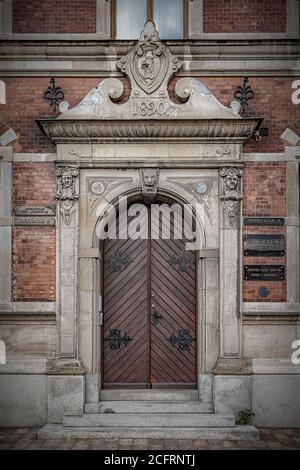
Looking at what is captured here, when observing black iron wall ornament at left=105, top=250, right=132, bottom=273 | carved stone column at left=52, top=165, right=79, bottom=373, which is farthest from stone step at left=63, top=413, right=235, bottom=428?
black iron wall ornament at left=105, top=250, right=132, bottom=273

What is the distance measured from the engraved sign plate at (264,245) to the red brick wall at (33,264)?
285cm

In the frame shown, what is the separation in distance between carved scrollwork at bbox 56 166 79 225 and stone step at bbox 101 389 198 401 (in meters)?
2.62

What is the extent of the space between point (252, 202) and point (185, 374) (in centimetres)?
277

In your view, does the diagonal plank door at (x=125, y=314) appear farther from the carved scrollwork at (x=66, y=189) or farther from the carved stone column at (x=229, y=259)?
the carved stone column at (x=229, y=259)

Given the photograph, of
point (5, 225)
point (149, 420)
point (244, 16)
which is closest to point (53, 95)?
point (5, 225)

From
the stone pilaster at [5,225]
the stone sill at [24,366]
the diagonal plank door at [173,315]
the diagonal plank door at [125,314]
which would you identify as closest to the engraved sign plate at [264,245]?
the diagonal plank door at [173,315]

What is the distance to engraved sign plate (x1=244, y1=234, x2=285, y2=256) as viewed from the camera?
26.4ft

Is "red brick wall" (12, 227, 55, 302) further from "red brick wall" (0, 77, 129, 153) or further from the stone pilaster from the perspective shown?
"red brick wall" (0, 77, 129, 153)

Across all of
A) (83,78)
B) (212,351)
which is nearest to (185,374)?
(212,351)

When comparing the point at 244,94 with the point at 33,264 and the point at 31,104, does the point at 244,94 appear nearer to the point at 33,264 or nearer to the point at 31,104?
the point at 31,104
